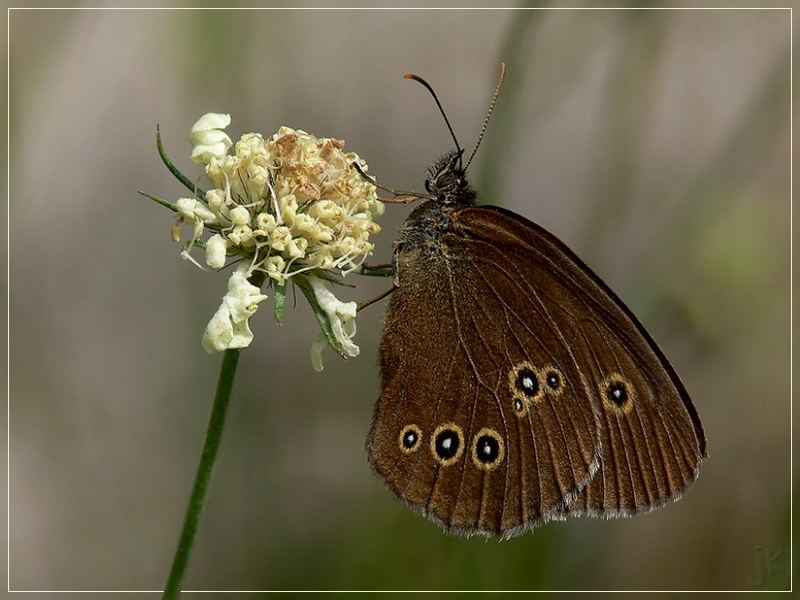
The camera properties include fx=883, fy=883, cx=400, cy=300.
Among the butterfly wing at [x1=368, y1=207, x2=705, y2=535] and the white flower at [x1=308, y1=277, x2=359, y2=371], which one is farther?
the butterfly wing at [x1=368, y1=207, x2=705, y2=535]

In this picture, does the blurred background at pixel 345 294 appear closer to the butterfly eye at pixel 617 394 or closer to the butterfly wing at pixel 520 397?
the butterfly wing at pixel 520 397

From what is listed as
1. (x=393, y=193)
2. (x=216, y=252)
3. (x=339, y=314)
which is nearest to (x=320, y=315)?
(x=339, y=314)

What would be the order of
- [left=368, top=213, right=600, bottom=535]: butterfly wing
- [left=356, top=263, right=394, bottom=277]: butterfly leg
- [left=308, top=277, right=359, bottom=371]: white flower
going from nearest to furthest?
[left=308, top=277, right=359, bottom=371]: white flower
[left=356, top=263, right=394, bottom=277]: butterfly leg
[left=368, top=213, right=600, bottom=535]: butterfly wing

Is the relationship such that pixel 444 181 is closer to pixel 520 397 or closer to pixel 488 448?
pixel 520 397

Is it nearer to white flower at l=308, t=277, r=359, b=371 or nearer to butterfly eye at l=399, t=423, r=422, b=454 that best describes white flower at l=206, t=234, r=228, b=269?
white flower at l=308, t=277, r=359, b=371

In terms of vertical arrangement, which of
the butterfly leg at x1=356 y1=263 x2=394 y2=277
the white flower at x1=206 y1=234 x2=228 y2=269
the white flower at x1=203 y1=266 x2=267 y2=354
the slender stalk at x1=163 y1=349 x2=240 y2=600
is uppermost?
the butterfly leg at x1=356 y1=263 x2=394 y2=277

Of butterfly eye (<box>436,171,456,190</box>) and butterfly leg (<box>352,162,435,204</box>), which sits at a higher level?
butterfly eye (<box>436,171,456,190</box>)

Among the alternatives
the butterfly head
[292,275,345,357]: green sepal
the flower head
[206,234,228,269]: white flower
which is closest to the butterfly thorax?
the butterfly head

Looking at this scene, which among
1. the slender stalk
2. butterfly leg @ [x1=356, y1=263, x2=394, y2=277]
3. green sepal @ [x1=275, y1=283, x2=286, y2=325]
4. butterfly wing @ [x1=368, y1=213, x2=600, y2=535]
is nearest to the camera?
the slender stalk
